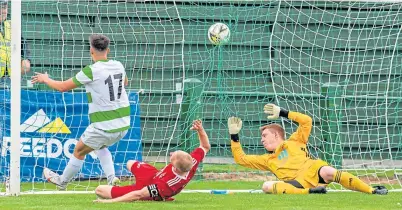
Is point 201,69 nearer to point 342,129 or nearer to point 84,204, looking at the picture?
point 342,129

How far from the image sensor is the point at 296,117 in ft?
34.2

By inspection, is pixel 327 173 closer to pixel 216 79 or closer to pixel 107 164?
pixel 107 164

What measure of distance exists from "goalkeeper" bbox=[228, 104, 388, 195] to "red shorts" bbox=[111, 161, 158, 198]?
1583 millimetres

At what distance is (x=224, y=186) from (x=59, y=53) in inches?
115

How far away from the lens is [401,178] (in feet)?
42.7

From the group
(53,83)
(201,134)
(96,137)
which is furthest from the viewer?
(96,137)

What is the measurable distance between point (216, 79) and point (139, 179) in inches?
174

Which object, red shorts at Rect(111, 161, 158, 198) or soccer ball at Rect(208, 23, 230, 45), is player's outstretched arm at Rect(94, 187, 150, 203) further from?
soccer ball at Rect(208, 23, 230, 45)

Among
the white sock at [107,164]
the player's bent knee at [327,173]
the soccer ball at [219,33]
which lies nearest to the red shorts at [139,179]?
the white sock at [107,164]

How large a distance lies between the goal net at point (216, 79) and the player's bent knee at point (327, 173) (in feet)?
5.88

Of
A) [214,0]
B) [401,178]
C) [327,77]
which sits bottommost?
[401,178]

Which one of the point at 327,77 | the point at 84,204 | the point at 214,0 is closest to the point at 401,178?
the point at 327,77

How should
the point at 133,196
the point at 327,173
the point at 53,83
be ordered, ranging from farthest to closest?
the point at 327,173 → the point at 53,83 → the point at 133,196

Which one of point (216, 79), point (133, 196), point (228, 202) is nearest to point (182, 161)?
point (133, 196)
